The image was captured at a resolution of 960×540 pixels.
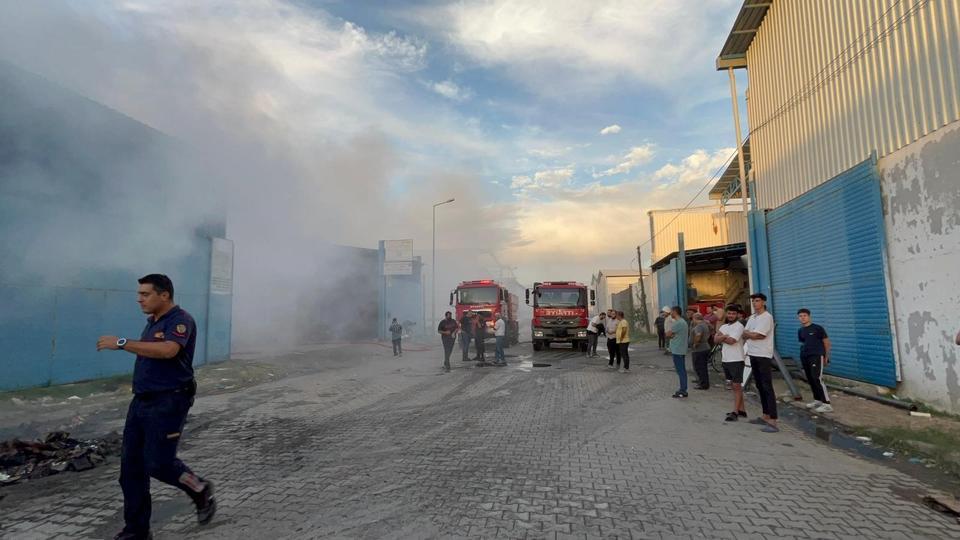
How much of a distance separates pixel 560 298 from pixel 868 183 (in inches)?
389

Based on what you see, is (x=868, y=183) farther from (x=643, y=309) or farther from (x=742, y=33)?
(x=643, y=309)

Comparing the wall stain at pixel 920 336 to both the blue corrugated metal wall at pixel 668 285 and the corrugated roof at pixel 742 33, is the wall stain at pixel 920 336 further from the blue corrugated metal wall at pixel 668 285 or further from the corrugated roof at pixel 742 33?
the blue corrugated metal wall at pixel 668 285

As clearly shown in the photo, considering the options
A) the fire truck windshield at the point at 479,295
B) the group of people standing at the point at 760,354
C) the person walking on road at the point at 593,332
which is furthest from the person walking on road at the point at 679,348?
the fire truck windshield at the point at 479,295

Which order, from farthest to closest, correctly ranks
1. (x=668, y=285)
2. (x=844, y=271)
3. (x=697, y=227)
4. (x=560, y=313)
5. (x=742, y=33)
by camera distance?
(x=697, y=227) → (x=668, y=285) → (x=560, y=313) → (x=742, y=33) → (x=844, y=271)

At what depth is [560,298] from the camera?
16250 mm

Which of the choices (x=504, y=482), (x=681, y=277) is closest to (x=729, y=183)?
(x=681, y=277)

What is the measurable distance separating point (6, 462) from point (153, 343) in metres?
2.84

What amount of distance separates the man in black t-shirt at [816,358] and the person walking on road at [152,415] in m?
6.93

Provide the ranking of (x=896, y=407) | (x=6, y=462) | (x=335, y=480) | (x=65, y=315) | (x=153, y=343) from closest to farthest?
1. (x=153, y=343)
2. (x=335, y=480)
3. (x=6, y=462)
4. (x=896, y=407)
5. (x=65, y=315)

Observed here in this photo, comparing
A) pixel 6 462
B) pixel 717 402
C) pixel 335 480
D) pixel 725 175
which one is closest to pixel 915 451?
pixel 717 402

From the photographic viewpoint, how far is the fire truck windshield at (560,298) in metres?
16.2

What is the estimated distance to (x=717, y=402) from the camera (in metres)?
6.97

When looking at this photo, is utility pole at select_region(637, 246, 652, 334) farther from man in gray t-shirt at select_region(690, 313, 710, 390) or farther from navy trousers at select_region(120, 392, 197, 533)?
navy trousers at select_region(120, 392, 197, 533)

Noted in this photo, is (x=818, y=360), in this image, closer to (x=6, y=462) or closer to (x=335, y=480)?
(x=335, y=480)
